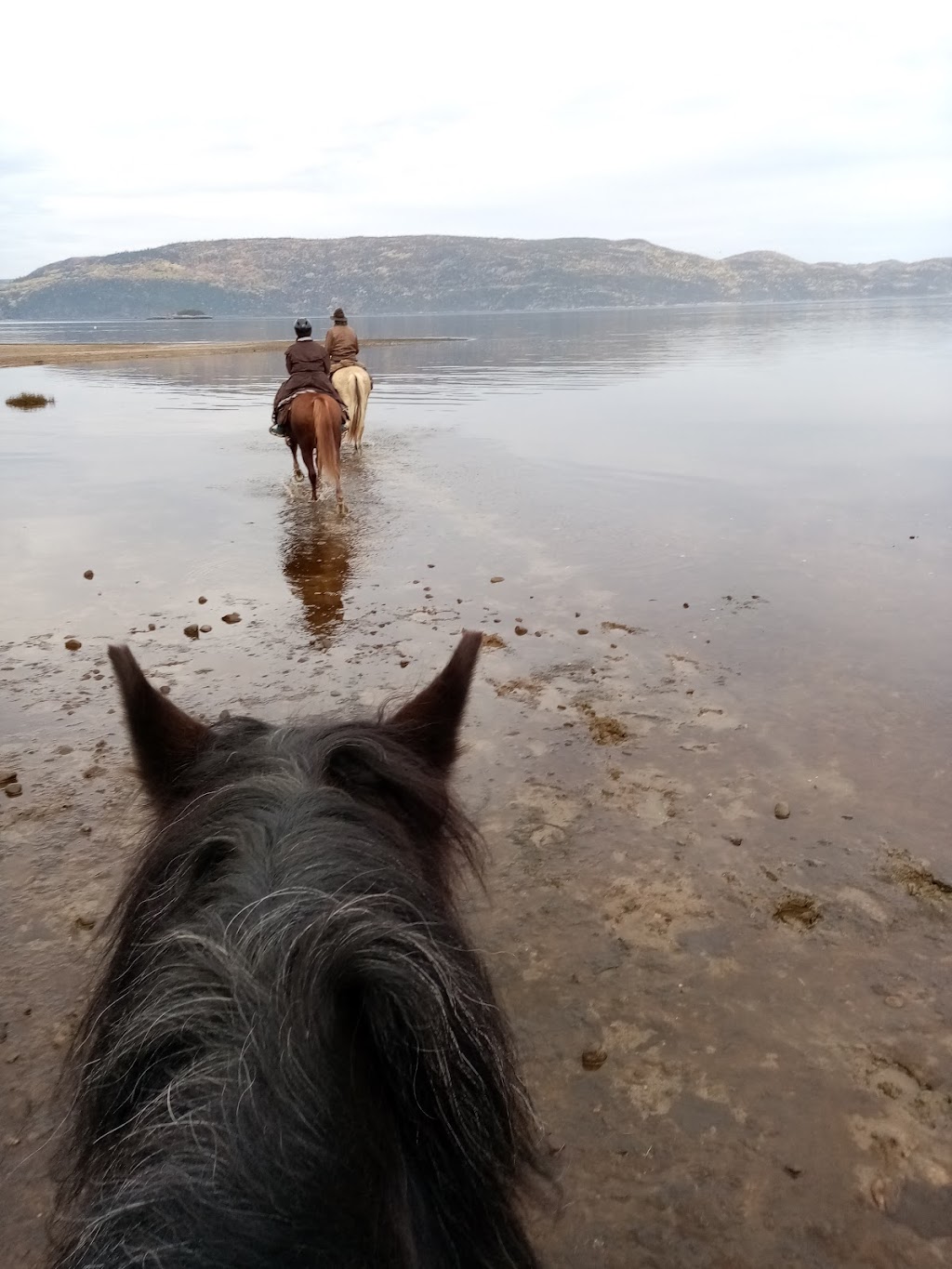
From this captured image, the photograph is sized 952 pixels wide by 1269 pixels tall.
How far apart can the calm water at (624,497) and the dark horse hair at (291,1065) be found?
5.16 meters

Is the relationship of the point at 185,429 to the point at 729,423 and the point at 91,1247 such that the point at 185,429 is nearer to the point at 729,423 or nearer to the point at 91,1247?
the point at 729,423

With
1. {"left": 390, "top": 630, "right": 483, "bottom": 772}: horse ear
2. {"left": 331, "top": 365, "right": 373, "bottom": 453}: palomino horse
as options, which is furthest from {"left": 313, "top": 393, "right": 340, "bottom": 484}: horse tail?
{"left": 390, "top": 630, "right": 483, "bottom": 772}: horse ear

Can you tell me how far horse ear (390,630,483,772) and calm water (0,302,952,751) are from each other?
176 inches

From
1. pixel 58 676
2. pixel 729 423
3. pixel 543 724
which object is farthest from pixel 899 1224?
pixel 729 423

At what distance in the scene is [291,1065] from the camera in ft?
3.58

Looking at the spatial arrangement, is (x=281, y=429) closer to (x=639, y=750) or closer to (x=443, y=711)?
(x=639, y=750)

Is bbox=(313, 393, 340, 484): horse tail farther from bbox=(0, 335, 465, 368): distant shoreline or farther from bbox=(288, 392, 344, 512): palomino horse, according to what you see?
bbox=(0, 335, 465, 368): distant shoreline

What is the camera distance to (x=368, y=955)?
118 cm

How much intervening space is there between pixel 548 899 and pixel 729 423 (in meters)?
16.0

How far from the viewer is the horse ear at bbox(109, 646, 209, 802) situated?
6.30ft

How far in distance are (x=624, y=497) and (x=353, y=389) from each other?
20.7ft

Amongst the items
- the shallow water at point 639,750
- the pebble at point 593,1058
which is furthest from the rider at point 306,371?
the pebble at point 593,1058

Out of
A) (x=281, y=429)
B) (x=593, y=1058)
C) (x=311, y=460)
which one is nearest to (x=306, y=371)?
(x=281, y=429)

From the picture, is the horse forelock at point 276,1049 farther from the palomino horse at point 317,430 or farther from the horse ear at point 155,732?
the palomino horse at point 317,430
